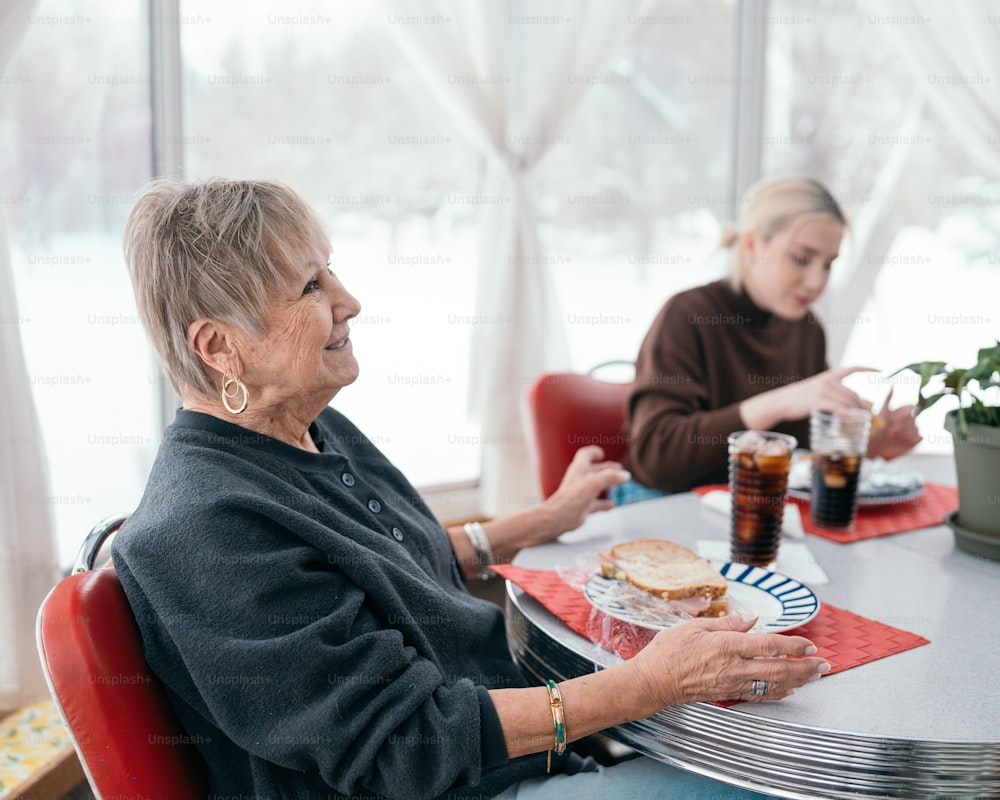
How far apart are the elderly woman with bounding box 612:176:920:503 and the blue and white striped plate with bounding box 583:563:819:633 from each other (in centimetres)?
65

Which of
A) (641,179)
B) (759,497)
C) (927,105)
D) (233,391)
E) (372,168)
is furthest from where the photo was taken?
(927,105)

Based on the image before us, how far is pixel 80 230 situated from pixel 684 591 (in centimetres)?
185

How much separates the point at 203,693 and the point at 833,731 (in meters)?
0.67

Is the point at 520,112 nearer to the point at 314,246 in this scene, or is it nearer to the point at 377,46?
the point at 377,46

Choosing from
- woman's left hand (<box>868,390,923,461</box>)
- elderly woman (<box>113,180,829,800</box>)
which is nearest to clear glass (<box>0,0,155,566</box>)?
elderly woman (<box>113,180,829,800</box>)

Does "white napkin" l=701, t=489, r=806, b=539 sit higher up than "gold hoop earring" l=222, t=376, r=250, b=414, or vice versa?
"gold hoop earring" l=222, t=376, r=250, b=414

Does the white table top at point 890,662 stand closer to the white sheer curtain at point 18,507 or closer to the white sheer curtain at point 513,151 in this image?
the white sheer curtain at point 18,507

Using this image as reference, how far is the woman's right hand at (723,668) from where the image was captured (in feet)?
3.31

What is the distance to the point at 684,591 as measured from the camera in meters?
1.21

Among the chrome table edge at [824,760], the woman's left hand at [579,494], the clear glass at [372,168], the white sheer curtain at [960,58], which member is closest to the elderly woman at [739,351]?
the woman's left hand at [579,494]

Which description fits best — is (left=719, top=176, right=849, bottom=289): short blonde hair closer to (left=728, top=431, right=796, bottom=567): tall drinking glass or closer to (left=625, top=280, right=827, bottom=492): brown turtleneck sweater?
(left=625, top=280, right=827, bottom=492): brown turtleneck sweater

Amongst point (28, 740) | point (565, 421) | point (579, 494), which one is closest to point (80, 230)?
point (28, 740)

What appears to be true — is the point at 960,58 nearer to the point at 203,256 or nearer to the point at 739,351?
the point at 739,351

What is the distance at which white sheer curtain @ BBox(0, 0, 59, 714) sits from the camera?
1871 millimetres
